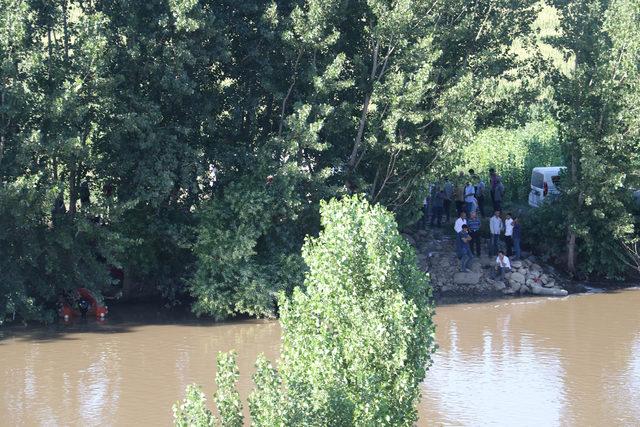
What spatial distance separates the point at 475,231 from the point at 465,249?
0.94 metres

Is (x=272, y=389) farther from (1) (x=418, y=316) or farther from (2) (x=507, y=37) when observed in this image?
(2) (x=507, y=37)

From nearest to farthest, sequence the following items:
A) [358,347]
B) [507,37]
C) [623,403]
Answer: [358,347] → [623,403] → [507,37]

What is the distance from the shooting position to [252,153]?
29234 mm

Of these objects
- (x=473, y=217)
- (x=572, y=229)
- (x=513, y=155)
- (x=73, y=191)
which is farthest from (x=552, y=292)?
(x=73, y=191)

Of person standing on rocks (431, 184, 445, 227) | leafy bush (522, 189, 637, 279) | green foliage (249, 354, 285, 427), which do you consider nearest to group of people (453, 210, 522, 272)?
leafy bush (522, 189, 637, 279)

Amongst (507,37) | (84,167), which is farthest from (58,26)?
(507,37)

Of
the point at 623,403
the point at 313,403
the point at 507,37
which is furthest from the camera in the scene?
the point at 507,37

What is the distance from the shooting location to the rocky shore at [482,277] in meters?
33.2

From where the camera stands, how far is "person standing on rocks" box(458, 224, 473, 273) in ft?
108

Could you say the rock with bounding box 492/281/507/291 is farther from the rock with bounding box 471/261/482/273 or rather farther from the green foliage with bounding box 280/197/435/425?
the green foliage with bounding box 280/197/435/425

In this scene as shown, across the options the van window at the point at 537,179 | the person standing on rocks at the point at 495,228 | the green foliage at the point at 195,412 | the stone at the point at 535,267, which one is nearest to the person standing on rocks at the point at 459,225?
the person standing on rocks at the point at 495,228

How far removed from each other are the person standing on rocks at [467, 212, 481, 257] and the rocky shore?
318 mm

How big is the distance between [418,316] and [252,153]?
51.3 ft

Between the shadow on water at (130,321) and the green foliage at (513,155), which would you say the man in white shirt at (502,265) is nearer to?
the shadow on water at (130,321)
